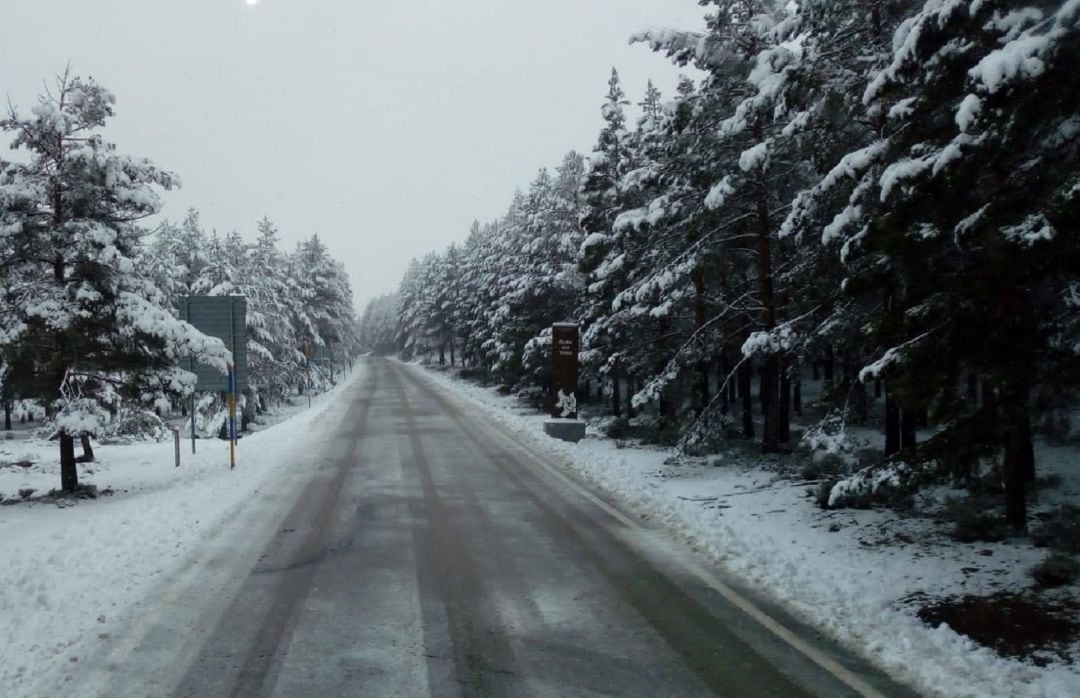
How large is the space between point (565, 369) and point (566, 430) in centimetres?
219

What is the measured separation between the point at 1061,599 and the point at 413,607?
555cm

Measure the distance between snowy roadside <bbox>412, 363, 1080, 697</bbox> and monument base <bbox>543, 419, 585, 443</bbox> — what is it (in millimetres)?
6416

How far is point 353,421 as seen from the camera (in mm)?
26750

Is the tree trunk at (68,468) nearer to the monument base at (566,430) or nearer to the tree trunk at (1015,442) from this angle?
the monument base at (566,430)

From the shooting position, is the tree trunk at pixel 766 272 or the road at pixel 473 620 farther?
the tree trunk at pixel 766 272

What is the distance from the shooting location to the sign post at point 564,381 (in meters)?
20.5

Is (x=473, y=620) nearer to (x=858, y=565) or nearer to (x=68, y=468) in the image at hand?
(x=858, y=565)

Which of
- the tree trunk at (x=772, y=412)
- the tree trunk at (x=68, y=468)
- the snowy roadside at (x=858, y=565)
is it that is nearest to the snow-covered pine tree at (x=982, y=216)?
the snowy roadside at (x=858, y=565)

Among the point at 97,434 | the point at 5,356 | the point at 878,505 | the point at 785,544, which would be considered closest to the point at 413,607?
the point at 785,544

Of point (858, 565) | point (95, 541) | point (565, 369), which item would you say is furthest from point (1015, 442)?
point (565, 369)

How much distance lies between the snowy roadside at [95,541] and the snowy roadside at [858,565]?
19.9 feet

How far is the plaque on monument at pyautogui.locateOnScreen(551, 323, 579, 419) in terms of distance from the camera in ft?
70.1

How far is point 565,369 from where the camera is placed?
2180cm

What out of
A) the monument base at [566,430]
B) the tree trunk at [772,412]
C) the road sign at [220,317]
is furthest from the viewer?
the monument base at [566,430]
